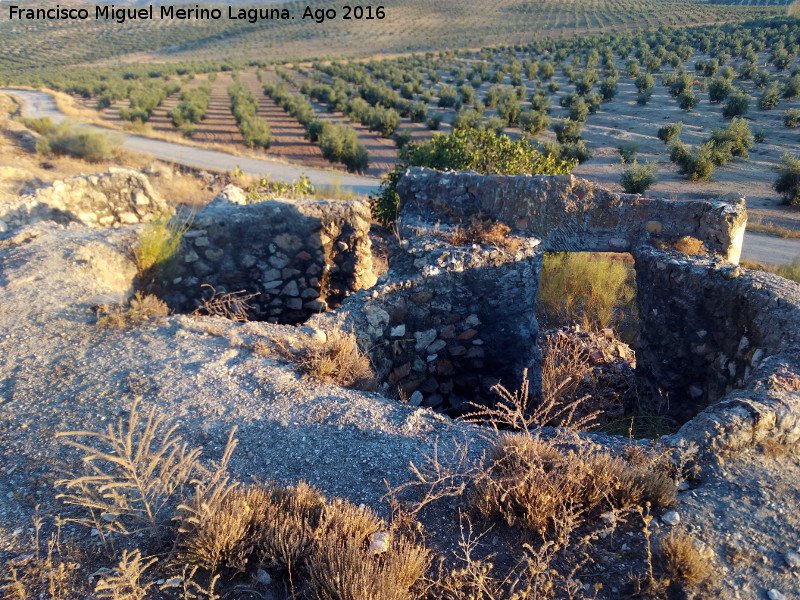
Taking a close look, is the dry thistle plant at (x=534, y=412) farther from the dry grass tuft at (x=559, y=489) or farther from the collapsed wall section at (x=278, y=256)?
the collapsed wall section at (x=278, y=256)

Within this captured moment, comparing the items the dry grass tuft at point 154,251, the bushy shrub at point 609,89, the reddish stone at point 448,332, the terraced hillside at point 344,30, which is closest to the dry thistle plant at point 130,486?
the reddish stone at point 448,332

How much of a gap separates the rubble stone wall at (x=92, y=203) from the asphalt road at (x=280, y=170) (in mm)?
5374

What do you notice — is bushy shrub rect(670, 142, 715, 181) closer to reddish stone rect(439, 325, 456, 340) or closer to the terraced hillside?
reddish stone rect(439, 325, 456, 340)

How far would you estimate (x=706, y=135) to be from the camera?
74.8 ft

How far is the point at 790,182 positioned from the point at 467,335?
15.5 m

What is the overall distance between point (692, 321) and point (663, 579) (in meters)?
3.49

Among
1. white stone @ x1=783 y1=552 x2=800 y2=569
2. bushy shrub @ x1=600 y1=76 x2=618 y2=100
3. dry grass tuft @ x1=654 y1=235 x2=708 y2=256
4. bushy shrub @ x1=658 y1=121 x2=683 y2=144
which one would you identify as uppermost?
bushy shrub @ x1=600 y1=76 x2=618 y2=100

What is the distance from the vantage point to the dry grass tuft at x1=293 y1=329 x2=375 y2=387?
446 cm

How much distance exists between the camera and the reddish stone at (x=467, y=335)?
6.09 meters

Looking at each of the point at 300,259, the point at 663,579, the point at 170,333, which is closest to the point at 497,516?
the point at 663,579

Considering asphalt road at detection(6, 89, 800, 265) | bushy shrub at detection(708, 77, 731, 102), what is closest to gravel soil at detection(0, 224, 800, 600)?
asphalt road at detection(6, 89, 800, 265)

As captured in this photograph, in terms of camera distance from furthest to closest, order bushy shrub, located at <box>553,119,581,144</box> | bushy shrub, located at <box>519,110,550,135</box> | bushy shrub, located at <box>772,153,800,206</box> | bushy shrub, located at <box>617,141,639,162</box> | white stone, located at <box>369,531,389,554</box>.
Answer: bushy shrub, located at <box>519,110,550,135</box> < bushy shrub, located at <box>553,119,581,144</box> < bushy shrub, located at <box>617,141,639,162</box> < bushy shrub, located at <box>772,153,800,206</box> < white stone, located at <box>369,531,389,554</box>

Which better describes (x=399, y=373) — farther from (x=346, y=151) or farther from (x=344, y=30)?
(x=344, y=30)

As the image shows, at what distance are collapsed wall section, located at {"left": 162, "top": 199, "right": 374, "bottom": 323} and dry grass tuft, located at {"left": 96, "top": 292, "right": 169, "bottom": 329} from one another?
176 centimetres
